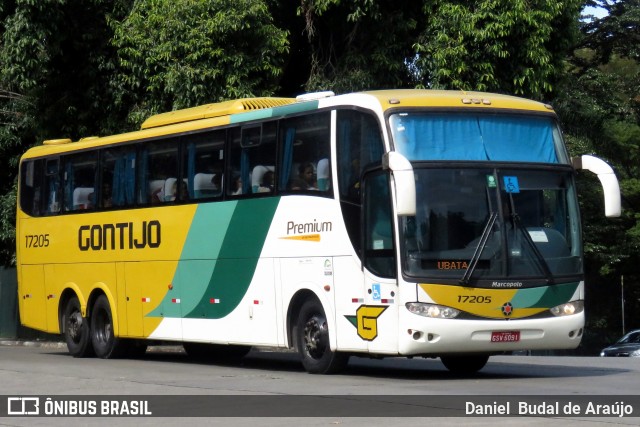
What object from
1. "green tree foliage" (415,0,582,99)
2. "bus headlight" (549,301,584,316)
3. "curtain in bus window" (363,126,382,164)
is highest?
"green tree foliage" (415,0,582,99)

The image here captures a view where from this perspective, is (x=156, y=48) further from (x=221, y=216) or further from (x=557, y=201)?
(x=557, y=201)

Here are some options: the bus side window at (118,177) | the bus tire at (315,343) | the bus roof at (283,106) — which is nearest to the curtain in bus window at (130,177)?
the bus side window at (118,177)

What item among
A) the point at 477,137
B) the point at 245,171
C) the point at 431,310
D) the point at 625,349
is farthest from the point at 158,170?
the point at 625,349

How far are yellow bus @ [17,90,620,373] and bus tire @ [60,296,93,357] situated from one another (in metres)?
1.55

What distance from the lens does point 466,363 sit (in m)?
16.8

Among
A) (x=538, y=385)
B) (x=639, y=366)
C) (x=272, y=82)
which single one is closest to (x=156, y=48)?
(x=272, y=82)

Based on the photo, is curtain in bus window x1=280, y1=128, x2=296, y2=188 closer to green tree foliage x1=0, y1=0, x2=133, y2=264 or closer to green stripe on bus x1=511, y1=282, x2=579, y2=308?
green stripe on bus x1=511, y1=282, x2=579, y2=308

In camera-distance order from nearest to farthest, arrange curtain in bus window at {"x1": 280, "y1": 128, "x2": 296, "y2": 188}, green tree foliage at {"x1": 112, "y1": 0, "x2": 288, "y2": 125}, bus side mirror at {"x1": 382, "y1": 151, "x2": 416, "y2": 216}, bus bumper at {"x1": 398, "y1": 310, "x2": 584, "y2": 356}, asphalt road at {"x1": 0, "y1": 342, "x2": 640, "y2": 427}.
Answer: asphalt road at {"x1": 0, "y1": 342, "x2": 640, "y2": 427} → bus side mirror at {"x1": 382, "y1": 151, "x2": 416, "y2": 216} → bus bumper at {"x1": 398, "y1": 310, "x2": 584, "y2": 356} → curtain in bus window at {"x1": 280, "y1": 128, "x2": 296, "y2": 188} → green tree foliage at {"x1": 112, "y1": 0, "x2": 288, "y2": 125}

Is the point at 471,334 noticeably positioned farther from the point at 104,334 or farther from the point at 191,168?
the point at 104,334

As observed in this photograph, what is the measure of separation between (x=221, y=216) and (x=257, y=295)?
52.5 inches

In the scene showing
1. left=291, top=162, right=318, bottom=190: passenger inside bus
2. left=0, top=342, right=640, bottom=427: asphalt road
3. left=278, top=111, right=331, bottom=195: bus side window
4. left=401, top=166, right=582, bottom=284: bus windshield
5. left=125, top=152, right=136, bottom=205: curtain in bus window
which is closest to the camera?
left=0, top=342, right=640, bottom=427: asphalt road

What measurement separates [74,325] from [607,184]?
1044 cm

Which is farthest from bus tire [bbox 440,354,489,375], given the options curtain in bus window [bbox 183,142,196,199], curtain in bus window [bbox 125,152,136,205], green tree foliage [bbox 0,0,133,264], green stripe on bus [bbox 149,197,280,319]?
green tree foliage [bbox 0,0,133,264]

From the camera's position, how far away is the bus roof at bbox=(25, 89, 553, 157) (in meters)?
15.2
